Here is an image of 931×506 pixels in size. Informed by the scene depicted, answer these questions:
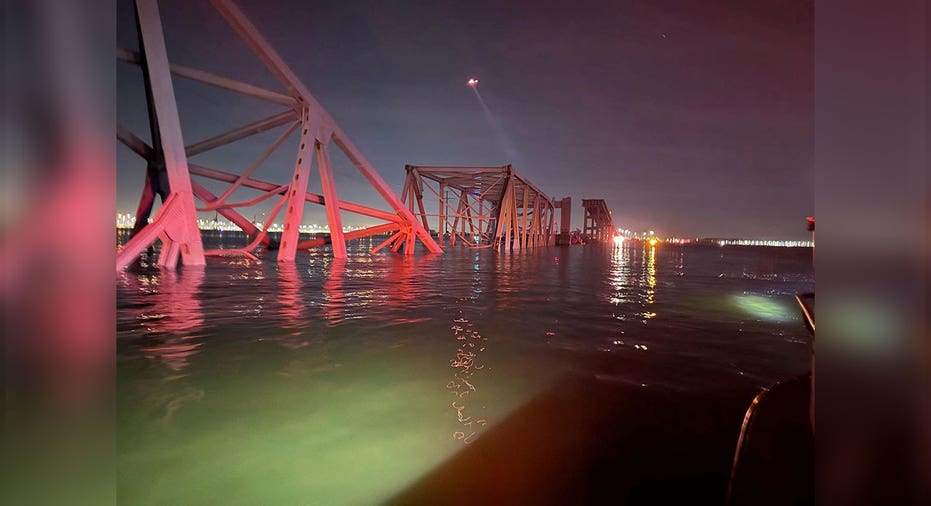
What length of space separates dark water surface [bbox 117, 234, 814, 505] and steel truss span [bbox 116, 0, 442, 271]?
303 inches

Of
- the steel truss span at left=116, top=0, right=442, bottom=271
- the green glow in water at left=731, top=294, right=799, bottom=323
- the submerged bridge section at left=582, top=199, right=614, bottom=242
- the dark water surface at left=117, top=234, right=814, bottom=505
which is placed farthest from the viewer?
the submerged bridge section at left=582, top=199, right=614, bottom=242

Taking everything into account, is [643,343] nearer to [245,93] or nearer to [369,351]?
[369,351]

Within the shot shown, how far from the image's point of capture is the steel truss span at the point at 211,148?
12.1 meters

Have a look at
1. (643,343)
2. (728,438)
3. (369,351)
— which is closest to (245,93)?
(369,351)

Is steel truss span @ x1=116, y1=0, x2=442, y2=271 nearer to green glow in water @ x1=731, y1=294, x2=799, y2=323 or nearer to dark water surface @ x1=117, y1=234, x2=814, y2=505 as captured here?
dark water surface @ x1=117, y1=234, x2=814, y2=505

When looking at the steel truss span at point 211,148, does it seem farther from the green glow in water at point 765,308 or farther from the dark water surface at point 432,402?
the green glow in water at point 765,308

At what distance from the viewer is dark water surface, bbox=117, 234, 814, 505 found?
2.21m

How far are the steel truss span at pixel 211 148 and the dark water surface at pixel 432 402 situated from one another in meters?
7.69

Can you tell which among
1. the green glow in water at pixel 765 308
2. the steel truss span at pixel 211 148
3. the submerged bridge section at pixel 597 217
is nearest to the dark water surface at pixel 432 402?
the green glow in water at pixel 765 308

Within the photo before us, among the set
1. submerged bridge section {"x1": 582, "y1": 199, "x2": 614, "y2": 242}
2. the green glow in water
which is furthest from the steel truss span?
submerged bridge section {"x1": 582, "y1": 199, "x2": 614, "y2": 242}

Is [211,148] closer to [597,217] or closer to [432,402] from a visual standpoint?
[432,402]
